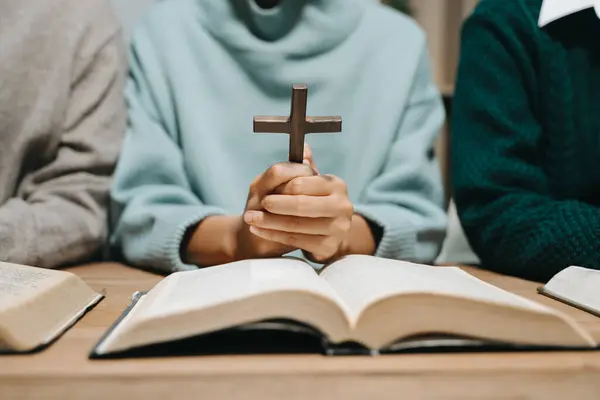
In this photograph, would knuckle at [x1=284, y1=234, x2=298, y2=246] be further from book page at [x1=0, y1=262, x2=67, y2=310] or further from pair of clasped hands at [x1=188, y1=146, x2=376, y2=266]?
book page at [x1=0, y1=262, x2=67, y2=310]

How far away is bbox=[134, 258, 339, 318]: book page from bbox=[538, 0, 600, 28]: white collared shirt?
1.89 ft

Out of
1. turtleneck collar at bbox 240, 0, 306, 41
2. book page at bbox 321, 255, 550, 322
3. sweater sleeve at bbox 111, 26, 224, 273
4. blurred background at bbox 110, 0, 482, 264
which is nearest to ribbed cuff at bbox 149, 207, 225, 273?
sweater sleeve at bbox 111, 26, 224, 273

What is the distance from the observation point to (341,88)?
40.1 inches

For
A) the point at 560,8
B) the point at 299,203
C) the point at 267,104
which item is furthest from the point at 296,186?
the point at 560,8

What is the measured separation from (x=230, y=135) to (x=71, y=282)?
460mm

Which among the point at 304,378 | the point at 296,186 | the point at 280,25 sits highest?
the point at 280,25

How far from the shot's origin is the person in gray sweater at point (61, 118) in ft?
2.90

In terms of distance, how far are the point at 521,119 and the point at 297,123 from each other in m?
0.46

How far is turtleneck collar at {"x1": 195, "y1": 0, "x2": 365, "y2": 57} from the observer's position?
99cm

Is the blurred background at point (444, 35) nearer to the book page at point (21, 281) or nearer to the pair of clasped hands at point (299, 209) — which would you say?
the pair of clasped hands at point (299, 209)

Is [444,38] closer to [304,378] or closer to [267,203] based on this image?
[267,203]

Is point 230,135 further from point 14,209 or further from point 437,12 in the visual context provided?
point 437,12

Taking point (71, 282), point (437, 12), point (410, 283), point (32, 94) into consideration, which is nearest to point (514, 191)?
point (410, 283)

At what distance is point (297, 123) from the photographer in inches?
22.8
